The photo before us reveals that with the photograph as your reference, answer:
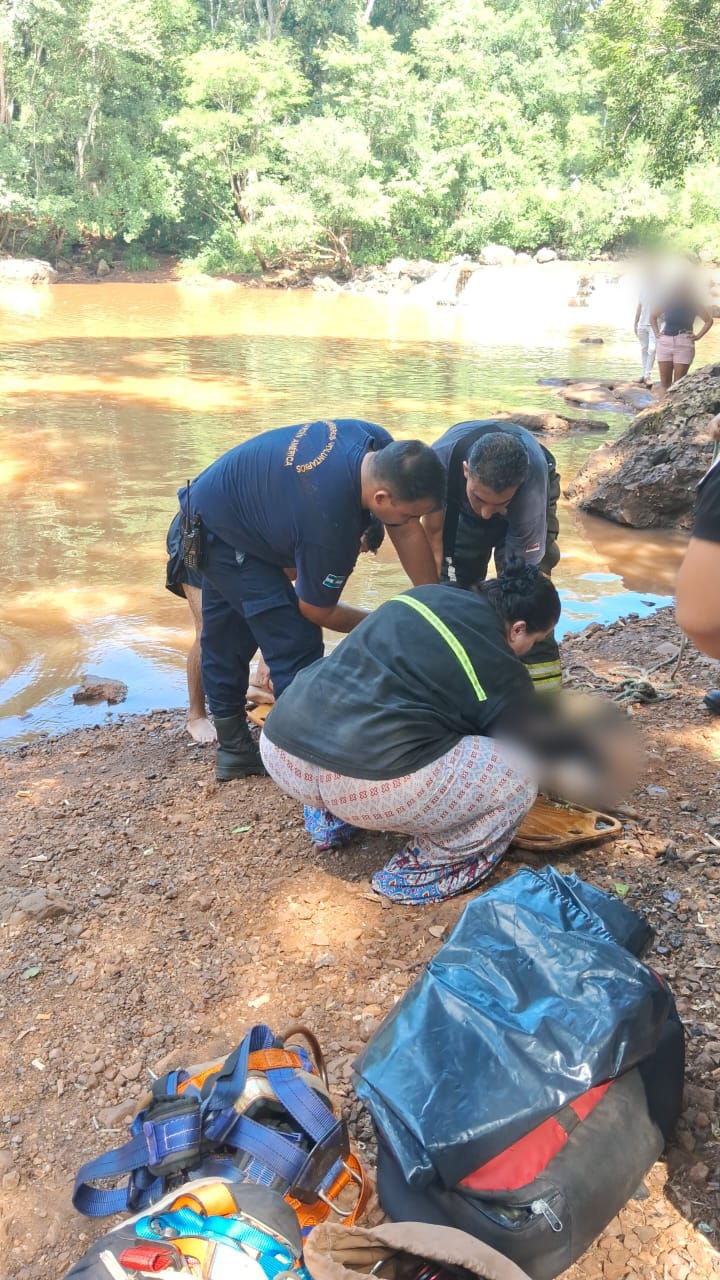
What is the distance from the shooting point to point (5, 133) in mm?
33094

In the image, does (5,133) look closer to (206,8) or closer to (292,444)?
(206,8)

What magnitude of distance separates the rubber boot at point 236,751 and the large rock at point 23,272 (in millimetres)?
30264

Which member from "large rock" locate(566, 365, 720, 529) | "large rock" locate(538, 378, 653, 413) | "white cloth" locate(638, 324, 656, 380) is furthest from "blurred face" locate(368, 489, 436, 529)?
"large rock" locate(538, 378, 653, 413)

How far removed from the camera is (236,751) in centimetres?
419

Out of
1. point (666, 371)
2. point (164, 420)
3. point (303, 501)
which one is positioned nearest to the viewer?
point (303, 501)

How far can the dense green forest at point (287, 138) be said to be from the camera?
32750 millimetres

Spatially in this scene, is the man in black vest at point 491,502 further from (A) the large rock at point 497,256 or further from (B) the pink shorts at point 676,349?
(A) the large rock at point 497,256

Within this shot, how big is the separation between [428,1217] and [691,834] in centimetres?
178

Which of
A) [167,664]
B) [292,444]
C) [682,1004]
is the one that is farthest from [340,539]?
[167,664]

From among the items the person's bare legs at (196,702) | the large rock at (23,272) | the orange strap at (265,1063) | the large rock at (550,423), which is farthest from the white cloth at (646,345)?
the large rock at (23,272)

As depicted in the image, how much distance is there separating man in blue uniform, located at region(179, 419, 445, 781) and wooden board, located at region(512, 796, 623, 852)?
110cm

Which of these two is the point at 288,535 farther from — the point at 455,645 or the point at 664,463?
the point at 664,463

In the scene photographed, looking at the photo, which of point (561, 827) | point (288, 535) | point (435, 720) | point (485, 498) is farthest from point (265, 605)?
point (561, 827)

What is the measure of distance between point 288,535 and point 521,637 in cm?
119
